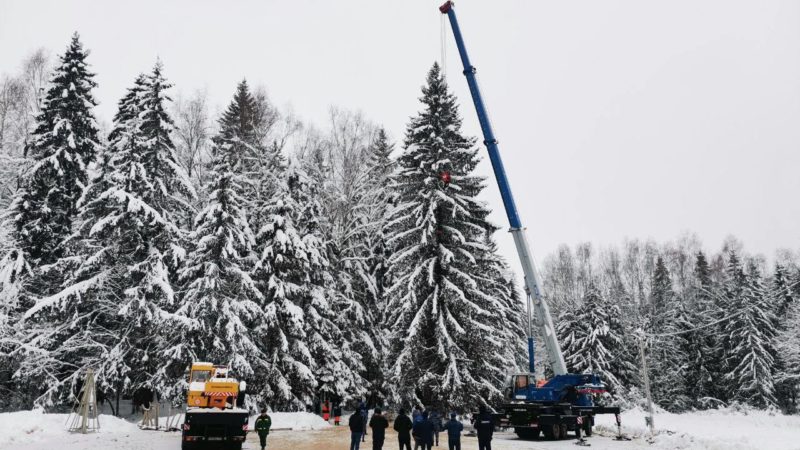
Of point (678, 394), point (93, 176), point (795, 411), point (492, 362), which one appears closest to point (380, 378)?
point (492, 362)

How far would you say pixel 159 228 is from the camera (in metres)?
27.0

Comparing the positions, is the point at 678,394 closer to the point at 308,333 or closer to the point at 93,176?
the point at 308,333

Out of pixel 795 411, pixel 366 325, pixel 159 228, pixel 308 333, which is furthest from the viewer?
pixel 795 411

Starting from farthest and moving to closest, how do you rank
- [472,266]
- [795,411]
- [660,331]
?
[660,331] → [795,411] → [472,266]

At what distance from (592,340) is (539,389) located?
27508 mm

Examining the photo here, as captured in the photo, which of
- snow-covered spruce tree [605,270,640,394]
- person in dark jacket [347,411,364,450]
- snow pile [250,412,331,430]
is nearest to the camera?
person in dark jacket [347,411,364,450]

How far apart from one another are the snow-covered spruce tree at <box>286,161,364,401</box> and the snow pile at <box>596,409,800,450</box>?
48.4 feet

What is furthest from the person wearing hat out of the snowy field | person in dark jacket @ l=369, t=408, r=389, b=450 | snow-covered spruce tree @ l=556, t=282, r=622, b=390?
snow-covered spruce tree @ l=556, t=282, r=622, b=390

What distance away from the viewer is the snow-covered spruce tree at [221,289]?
26375mm

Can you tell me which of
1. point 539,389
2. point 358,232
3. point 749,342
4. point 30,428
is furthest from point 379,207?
point 749,342

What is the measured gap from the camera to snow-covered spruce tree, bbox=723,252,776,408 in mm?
51281

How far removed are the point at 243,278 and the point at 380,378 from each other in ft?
45.5

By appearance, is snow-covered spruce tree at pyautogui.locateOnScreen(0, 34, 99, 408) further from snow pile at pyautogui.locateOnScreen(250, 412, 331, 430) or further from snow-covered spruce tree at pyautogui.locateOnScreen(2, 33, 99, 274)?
snow pile at pyautogui.locateOnScreen(250, 412, 331, 430)

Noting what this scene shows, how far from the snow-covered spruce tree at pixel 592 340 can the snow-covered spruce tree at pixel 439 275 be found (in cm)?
2495
